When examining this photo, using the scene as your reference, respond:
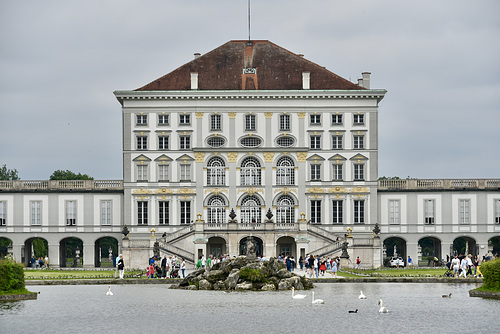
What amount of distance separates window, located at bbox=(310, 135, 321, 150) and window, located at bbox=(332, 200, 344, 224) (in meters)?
Answer: 5.36

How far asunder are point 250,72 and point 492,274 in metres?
49.8

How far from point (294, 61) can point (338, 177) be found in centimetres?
1245

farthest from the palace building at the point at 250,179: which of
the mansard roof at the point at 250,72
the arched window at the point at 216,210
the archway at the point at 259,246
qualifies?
the archway at the point at 259,246

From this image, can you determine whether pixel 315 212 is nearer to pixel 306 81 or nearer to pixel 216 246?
pixel 216 246

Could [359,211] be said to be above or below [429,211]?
above

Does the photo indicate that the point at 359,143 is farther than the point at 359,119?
No

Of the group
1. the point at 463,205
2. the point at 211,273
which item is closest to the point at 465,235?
the point at 463,205

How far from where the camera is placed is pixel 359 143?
93188mm

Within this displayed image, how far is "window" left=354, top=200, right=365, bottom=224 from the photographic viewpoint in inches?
3649

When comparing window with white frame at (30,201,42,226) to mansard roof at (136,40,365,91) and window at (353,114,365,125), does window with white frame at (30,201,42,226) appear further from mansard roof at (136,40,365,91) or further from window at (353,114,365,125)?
window at (353,114,365,125)

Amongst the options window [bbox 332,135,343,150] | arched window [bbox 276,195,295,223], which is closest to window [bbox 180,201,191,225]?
arched window [bbox 276,195,295,223]

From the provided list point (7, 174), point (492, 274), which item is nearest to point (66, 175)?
point (7, 174)

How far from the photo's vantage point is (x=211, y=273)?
56562 mm

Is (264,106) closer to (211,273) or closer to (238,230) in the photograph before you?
(238,230)
